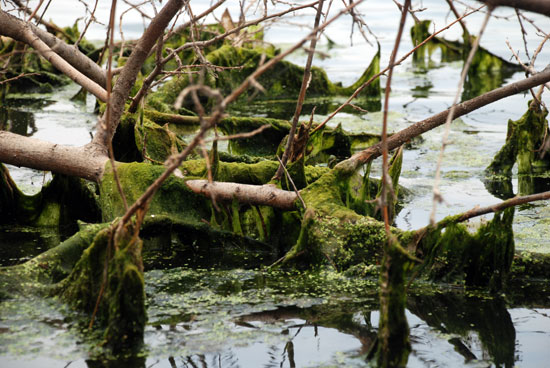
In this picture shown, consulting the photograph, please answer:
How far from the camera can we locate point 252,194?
4664 mm

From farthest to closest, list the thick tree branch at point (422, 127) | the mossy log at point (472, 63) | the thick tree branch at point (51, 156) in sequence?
the mossy log at point (472, 63), the thick tree branch at point (51, 156), the thick tree branch at point (422, 127)

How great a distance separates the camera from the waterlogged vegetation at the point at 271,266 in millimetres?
3086

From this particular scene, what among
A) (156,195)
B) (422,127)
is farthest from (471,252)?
(156,195)

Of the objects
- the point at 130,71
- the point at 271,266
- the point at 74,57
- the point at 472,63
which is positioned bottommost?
the point at 271,266

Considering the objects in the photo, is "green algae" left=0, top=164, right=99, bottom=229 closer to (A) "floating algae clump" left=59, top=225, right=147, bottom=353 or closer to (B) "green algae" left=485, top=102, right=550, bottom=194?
(A) "floating algae clump" left=59, top=225, right=147, bottom=353

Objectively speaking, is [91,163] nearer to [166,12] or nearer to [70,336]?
[166,12]

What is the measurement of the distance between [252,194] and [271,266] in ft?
1.97

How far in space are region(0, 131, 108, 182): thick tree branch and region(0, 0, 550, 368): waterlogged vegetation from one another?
7.6 inches

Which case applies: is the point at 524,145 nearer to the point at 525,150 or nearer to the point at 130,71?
the point at 525,150

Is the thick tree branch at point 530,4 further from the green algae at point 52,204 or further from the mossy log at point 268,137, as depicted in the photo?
the mossy log at point 268,137

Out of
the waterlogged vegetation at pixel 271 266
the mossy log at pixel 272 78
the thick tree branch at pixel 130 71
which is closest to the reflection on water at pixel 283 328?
the waterlogged vegetation at pixel 271 266

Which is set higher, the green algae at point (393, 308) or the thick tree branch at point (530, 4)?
the thick tree branch at point (530, 4)

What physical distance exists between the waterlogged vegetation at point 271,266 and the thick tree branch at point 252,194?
5cm

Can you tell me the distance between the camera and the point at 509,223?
3842 millimetres
